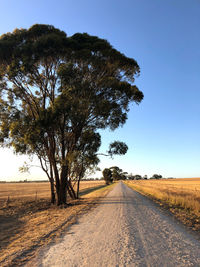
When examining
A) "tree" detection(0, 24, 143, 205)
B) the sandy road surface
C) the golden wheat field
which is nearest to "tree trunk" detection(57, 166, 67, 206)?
"tree" detection(0, 24, 143, 205)

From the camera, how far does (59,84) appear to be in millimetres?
17000

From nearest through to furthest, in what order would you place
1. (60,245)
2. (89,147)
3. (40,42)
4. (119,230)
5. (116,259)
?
(116,259), (60,245), (119,230), (40,42), (89,147)

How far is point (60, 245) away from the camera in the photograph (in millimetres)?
5680

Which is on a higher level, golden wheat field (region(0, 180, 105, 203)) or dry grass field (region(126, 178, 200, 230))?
dry grass field (region(126, 178, 200, 230))

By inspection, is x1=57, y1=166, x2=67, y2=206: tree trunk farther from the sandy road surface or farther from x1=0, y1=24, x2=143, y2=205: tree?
the sandy road surface

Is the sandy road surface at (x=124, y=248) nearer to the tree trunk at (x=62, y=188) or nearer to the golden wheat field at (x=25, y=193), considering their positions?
the tree trunk at (x=62, y=188)

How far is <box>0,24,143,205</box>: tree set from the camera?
1510 cm

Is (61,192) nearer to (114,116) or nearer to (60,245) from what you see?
(114,116)

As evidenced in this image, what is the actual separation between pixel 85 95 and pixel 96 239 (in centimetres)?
1236

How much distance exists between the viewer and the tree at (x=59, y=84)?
15.1 m

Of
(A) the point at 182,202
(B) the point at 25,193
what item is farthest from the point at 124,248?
(B) the point at 25,193

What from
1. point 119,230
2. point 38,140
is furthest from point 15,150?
point 119,230

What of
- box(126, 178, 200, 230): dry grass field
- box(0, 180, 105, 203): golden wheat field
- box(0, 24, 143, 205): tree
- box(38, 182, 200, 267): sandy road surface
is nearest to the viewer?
box(38, 182, 200, 267): sandy road surface

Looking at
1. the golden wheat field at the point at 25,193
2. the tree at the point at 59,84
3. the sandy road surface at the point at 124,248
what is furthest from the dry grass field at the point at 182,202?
the golden wheat field at the point at 25,193
